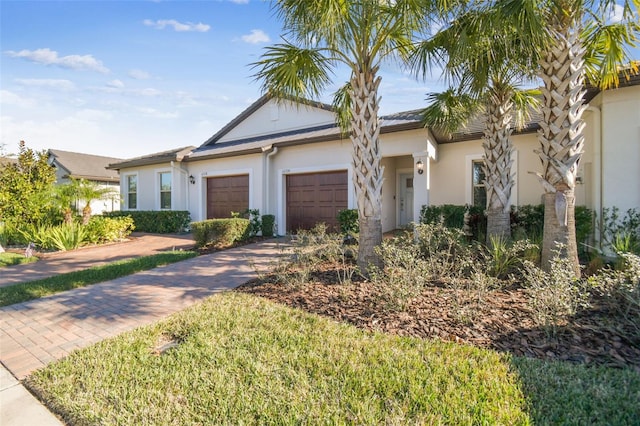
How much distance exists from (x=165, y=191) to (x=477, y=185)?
15.0m

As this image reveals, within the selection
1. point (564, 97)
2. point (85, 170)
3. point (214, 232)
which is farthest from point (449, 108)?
point (85, 170)

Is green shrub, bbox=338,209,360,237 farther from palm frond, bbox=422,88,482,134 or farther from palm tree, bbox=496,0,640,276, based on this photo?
palm tree, bbox=496,0,640,276

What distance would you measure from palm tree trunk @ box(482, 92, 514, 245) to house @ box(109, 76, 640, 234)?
3.51ft

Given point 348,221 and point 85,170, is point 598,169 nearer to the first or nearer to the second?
point 348,221

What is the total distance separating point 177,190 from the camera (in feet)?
52.1

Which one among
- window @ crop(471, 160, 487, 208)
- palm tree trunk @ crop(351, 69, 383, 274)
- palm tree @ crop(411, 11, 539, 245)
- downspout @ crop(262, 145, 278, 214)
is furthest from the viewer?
downspout @ crop(262, 145, 278, 214)

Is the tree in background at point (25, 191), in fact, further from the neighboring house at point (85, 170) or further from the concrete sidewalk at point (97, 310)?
the neighboring house at point (85, 170)

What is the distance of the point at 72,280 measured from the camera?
20.8ft

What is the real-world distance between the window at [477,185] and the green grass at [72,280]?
983 centimetres

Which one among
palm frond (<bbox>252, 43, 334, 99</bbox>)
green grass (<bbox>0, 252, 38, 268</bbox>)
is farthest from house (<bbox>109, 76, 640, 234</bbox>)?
green grass (<bbox>0, 252, 38, 268</bbox>)

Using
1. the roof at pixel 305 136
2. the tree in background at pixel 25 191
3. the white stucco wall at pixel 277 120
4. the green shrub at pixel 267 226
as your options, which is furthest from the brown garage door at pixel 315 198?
the tree in background at pixel 25 191

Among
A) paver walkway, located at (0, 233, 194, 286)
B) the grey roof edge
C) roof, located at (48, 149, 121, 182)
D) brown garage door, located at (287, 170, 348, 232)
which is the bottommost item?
paver walkway, located at (0, 233, 194, 286)

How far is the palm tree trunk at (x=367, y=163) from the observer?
584 centimetres

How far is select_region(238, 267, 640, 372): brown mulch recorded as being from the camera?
3246 millimetres
